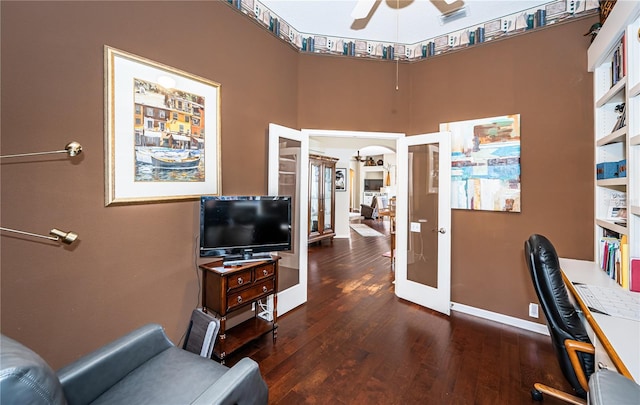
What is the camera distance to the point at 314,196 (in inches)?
257

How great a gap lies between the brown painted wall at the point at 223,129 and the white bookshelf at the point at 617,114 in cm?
12

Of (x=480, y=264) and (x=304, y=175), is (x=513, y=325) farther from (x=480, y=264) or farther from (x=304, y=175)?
A: (x=304, y=175)

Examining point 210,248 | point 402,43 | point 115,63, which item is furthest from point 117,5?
point 402,43

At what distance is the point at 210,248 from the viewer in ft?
7.32

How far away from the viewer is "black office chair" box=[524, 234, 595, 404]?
1.50 meters

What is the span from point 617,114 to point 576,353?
7.21 ft

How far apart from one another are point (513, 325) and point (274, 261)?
8.59 feet

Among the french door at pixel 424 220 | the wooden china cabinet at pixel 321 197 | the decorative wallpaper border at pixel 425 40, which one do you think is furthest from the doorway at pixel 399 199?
the wooden china cabinet at pixel 321 197

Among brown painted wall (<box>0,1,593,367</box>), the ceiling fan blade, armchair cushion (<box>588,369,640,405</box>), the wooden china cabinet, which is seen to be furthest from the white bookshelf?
the wooden china cabinet

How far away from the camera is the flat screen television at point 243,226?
2.22 meters

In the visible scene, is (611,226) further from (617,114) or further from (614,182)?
(617,114)

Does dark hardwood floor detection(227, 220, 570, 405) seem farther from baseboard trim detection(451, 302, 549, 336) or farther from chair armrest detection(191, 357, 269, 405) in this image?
chair armrest detection(191, 357, 269, 405)

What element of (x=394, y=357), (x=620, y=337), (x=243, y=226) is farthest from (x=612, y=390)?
(x=243, y=226)

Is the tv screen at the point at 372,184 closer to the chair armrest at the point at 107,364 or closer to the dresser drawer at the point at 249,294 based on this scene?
the dresser drawer at the point at 249,294
